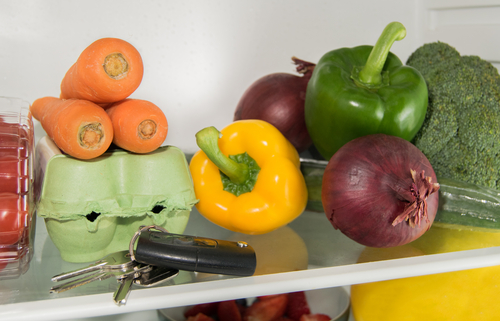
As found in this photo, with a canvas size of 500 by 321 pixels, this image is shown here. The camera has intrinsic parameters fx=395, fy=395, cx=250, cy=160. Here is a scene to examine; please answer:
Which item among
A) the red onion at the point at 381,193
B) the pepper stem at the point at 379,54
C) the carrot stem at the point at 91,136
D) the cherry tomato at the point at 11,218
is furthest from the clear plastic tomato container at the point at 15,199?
the pepper stem at the point at 379,54

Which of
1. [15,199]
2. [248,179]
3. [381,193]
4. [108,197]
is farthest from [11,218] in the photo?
[381,193]

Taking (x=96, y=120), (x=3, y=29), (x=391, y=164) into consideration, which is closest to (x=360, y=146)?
(x=391, y=164)

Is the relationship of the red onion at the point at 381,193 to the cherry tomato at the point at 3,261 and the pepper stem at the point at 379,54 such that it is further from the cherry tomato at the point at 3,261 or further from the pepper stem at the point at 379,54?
the cherry tomato at the point at 3,261

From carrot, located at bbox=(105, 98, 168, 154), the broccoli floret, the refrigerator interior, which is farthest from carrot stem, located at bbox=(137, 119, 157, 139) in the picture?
the broccoli floret

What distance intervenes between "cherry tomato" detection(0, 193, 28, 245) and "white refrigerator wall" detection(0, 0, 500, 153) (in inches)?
16.9

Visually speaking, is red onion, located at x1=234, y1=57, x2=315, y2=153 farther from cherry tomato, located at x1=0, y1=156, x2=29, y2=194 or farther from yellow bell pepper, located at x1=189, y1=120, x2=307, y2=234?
cherry tomato, located at x1=0, y1=156, x2=29, y2=194

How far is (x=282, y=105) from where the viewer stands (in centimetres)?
92

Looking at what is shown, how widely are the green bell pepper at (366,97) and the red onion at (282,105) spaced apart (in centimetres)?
9

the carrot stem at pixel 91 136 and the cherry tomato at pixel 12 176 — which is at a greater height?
the carrot stem at pixel 91 136

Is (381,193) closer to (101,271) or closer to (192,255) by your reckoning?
(192,255)

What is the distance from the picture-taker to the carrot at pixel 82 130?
56 centimetres

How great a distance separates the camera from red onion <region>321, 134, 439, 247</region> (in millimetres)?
587

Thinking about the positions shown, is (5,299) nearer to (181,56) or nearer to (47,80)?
(47,80)

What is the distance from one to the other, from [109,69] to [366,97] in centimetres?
45
